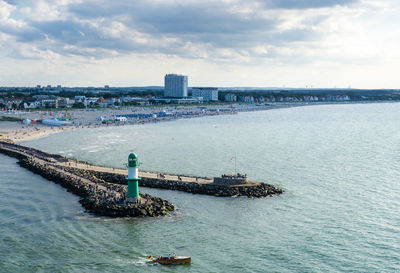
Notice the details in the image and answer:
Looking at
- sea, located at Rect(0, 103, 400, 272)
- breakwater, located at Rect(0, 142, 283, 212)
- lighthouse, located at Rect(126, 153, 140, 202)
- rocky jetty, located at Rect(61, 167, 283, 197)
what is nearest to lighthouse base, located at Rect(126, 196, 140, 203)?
lighthouse, located at Rect(126, 153, 140, 202)

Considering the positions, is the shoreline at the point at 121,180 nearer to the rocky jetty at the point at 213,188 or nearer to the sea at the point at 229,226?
the rocky jetty at the point at 213,188

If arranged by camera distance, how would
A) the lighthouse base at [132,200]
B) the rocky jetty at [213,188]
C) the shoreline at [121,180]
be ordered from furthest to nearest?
the shoreline at [121,180] → the rocky jetty at [213,188] → the lighthouse base at [132,200]

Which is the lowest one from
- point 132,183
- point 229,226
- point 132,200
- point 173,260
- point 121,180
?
point 173,260

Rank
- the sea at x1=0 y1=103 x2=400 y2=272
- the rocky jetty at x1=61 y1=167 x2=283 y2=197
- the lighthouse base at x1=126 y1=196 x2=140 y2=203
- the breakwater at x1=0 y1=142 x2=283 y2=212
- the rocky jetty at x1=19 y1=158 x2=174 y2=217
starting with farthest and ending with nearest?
the rocky jetty at x1=61 y1=167 x2=283 y2=197, the lighthouse base at x1=126 y1=196 x2=140 y2=203, the breakwater at x1=0 y1=142 x2=283 y2=212, the rocky jetty at x1=19 y1=158 x2=174 y2=217, the sea at x1=0 y1=103 x2=400 y2=272

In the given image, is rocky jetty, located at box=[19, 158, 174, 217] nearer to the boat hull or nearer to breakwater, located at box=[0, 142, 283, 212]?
breakwater, located at box=[0, 142, 283, 212]

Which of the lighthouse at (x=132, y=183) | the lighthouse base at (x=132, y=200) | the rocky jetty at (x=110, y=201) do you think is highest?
the lighthouse at (x=132, y=183)

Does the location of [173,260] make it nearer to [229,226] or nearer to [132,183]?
[229,226]

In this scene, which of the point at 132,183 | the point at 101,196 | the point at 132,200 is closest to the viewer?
the point at 132,200

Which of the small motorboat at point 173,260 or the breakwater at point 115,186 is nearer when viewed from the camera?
the small motorboat at point 173,260

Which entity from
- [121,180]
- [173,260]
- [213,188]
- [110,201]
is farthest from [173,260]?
[121,180]

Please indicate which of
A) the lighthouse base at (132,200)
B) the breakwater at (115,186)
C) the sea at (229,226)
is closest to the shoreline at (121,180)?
the breakwater at (115,186)

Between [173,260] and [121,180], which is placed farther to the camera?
[121,180]

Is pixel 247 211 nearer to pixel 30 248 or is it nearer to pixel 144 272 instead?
pixel 144 272

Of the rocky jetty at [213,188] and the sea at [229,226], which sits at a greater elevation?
the rocky jetty at [213,188]
